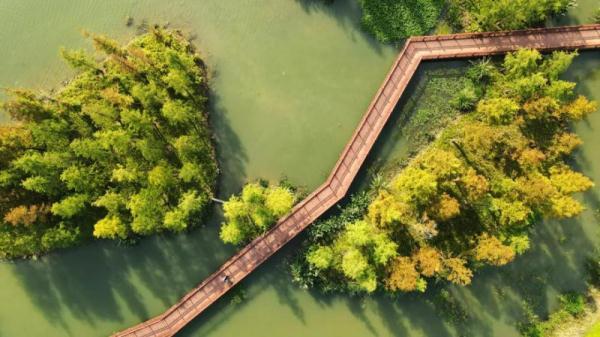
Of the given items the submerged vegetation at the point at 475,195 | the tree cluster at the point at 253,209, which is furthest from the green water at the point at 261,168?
the tree cluster at the point at 253,209

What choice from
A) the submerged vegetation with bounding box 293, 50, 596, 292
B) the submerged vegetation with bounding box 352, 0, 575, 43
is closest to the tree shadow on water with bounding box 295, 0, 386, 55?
the submerged vegetation with bounding box 352, 0, 575, 43

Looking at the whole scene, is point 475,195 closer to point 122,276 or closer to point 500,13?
point 500,13

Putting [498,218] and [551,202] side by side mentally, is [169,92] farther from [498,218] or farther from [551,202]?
[551,202]

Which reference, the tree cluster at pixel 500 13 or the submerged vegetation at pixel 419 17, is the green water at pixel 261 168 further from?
the tree cluster at pixel 500 13

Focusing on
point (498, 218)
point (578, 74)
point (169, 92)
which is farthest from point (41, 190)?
point (578, 74)

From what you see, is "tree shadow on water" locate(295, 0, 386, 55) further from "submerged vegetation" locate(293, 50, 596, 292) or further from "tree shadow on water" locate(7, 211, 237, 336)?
"tree shadow on water" locate(7, 211, 237, 336)

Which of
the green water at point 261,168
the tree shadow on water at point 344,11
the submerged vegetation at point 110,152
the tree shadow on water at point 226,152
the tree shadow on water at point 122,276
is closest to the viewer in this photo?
the submerged vegetation at point 110,152

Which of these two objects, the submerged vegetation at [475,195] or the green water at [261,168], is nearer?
the submerged vegetation at [475,195]
